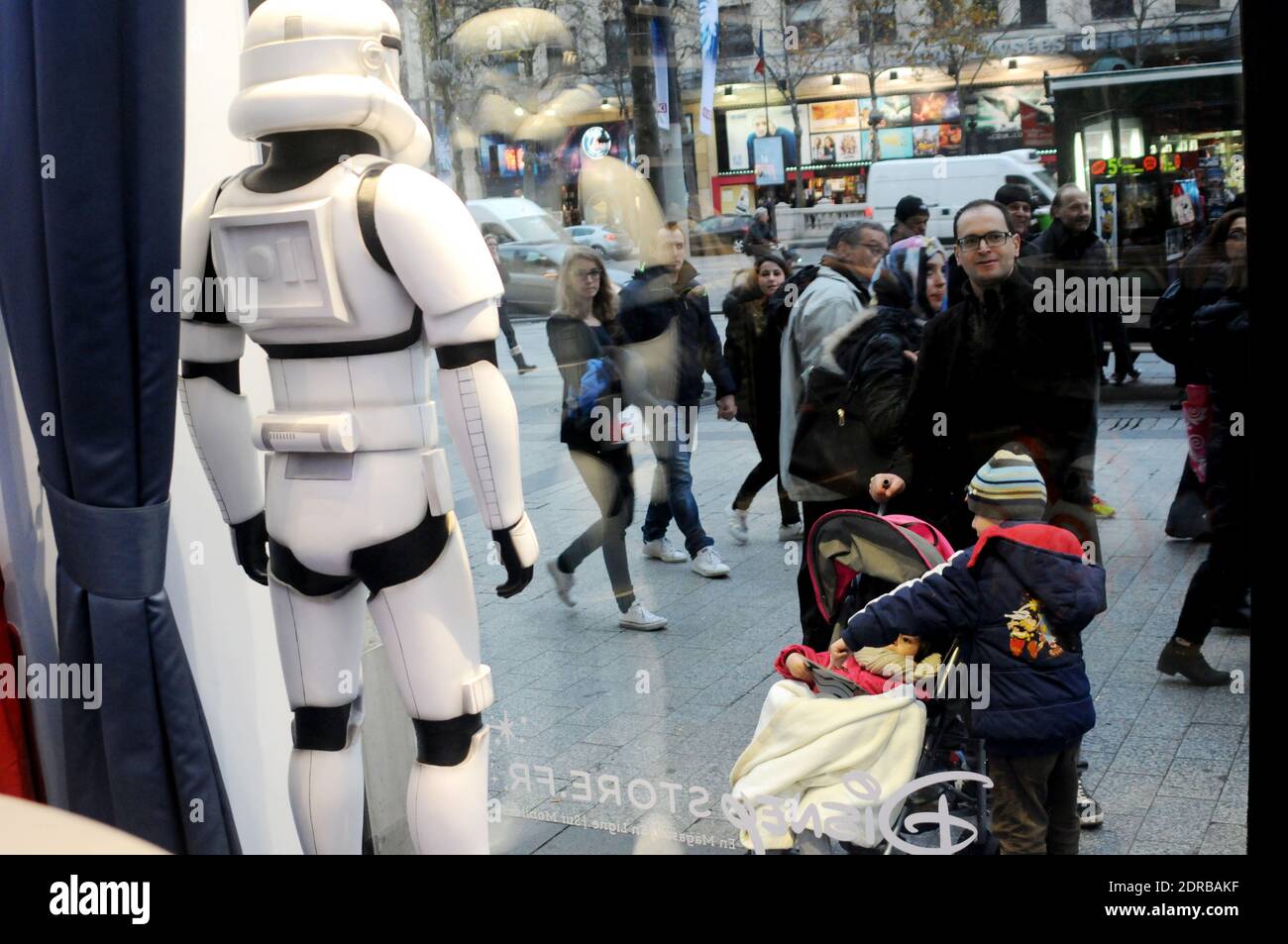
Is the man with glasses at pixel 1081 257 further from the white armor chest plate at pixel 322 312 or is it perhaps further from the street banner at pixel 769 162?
the white armor chest plate at pixel 322 312

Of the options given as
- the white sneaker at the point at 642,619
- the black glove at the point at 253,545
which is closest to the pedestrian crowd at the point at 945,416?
the white sneaker at the point at 642,619

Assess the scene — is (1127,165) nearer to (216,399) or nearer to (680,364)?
(680,364)

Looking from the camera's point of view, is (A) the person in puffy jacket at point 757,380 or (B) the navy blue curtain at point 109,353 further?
(A) the person in puffy jacket at point 757,380

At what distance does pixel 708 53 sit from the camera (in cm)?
260

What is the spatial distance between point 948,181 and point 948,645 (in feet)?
2.82

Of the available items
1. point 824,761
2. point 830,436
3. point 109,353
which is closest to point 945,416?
point 830,436

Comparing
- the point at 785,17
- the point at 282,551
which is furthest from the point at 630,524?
the point at 785,17

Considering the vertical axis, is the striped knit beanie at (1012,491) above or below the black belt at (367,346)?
below

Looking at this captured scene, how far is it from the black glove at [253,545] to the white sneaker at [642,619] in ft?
2.66

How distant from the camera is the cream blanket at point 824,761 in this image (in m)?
2.48

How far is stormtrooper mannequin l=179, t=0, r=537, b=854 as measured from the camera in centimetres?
215

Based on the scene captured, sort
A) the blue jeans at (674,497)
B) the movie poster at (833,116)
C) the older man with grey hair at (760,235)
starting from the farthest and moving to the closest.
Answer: the blue jeans at (674,497) < the older man with grey hair at (760,235) < the movie poster at (833,116)

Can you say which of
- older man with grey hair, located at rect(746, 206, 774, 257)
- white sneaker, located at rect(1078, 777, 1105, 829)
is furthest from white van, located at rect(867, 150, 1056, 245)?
white sneaker, located at rect(1078, 777, 1105, 829)

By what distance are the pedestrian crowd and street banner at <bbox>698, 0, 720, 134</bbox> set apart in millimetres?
246
